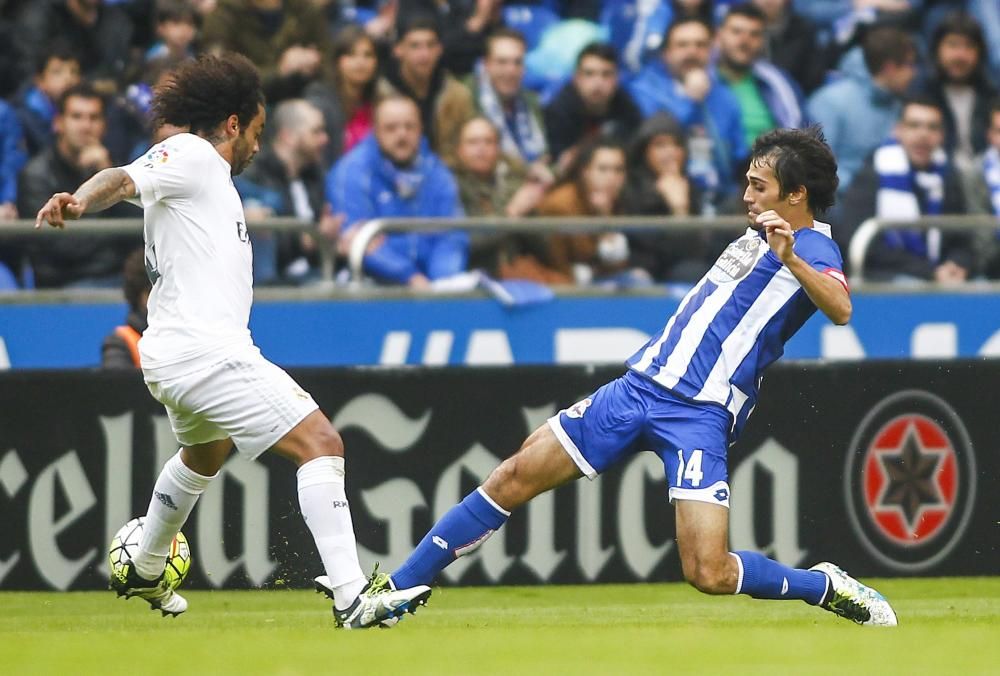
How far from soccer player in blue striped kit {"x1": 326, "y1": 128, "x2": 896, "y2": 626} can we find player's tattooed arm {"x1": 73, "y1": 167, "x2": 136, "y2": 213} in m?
1.57

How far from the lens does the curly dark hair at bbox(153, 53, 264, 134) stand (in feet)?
22.9

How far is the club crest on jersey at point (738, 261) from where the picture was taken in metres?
7.02

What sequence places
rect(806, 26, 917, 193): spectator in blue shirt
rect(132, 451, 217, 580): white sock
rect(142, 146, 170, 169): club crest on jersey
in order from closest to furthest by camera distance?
rect(142, 146, 170, 169): club crest on jersey < rect(132, 451, 217, 580): white sock < rect(806, 26, 917, 193): spectator in blue shirt

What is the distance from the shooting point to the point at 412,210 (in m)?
11.1

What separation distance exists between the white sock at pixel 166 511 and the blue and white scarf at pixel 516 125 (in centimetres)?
492

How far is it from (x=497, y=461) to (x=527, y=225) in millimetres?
1615

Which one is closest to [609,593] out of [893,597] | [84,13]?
[893,597]

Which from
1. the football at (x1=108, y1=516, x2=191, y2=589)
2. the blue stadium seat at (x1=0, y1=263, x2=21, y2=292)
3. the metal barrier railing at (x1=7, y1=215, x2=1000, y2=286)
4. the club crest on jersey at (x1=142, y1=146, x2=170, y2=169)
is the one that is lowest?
the football at (x1=108, y1=516, x2=191, y2=589)

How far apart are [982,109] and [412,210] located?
171 inches

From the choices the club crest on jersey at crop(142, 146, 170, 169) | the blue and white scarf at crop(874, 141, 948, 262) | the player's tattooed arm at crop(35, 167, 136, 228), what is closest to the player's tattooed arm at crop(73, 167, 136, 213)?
the player's tattooed arm at crop(35, 167, 136, 228)

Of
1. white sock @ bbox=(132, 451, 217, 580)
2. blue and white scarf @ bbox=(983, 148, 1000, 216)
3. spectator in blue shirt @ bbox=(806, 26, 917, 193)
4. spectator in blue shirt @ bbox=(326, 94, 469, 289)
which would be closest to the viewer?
white sock @ bbox=(132, 451, 217, 580)

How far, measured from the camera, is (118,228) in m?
9.91

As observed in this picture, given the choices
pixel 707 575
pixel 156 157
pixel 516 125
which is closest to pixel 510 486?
pixel 707 575

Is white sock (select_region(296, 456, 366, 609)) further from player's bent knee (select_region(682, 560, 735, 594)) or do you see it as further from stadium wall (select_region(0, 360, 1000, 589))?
stadium wall (select_region(0, 360, 1000, 589))
